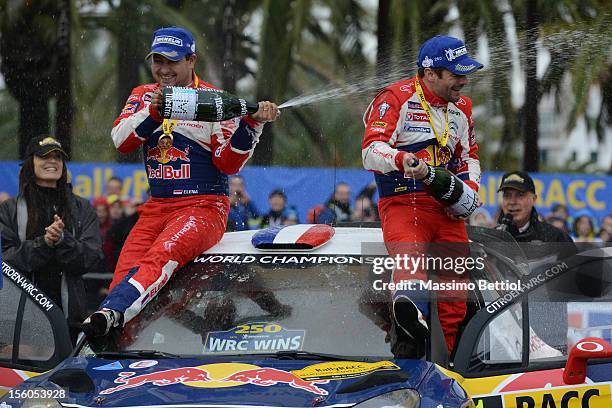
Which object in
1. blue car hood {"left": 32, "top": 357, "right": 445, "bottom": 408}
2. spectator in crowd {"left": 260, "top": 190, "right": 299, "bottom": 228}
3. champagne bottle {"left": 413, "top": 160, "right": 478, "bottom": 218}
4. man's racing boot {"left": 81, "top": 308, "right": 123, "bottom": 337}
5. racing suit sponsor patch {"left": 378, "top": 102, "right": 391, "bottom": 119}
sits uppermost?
racing suit sponsor patch {"left": 378, "top": 102, "right": 391, "bottom": 119}

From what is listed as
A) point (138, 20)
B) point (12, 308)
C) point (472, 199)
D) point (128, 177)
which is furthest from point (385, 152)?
point (138, 20)

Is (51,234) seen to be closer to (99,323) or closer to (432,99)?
(99,323)

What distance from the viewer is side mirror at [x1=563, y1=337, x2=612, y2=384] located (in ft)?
14.5

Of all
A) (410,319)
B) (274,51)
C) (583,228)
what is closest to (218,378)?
(410,319)

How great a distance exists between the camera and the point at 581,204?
539 inches

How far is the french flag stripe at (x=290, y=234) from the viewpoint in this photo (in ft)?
18.1

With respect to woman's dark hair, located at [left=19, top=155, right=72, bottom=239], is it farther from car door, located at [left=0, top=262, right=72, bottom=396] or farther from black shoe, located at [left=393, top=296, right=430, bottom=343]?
black shoe, located at [left=393, top=296, right=430, bottom=343]

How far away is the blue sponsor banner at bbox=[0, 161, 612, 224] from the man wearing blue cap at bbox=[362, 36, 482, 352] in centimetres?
611

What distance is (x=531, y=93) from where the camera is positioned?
48.3 feet

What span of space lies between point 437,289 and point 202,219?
1270 millimetres

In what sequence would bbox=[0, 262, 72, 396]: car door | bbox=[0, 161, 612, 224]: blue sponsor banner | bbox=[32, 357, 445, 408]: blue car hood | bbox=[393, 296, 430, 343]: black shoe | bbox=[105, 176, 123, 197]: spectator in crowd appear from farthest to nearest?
bbox=[0, 161, 612, 224]: blue sponsor banner → bbox=[105, 176, 123, 197]: spectator in crowd → bbox=[0, 262, 72, 396]: car door → bbox=[393, 296, 430, 343]: black shoe → bbox=[32, 357, 445, 408]: blue car hood

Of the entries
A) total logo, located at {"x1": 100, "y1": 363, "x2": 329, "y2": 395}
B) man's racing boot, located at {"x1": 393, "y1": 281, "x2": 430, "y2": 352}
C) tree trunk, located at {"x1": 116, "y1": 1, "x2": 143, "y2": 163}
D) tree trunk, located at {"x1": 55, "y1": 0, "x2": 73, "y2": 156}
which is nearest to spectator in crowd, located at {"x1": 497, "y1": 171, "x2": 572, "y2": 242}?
man's racing boot, located at {"x1": 393, "y1": 281, "x2": 430, "y2": 352}

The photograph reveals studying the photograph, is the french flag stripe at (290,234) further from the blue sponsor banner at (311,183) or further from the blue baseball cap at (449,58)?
the blue sponsor banner at (311,183)

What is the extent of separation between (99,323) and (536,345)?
1838mm
